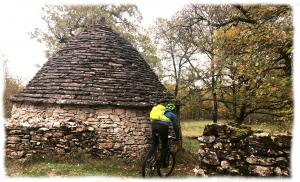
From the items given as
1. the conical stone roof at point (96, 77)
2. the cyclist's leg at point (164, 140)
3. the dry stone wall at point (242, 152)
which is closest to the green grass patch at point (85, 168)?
the cyclist's leg at point (164, 140)

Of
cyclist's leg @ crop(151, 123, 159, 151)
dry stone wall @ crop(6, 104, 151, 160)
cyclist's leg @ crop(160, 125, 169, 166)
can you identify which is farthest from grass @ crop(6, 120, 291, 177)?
cyclist's leg @ crop(151, 123, 159, 151)

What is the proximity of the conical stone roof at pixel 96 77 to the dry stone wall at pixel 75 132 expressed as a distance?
34 cm

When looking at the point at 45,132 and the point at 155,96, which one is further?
the point at 155,96

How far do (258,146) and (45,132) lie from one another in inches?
242

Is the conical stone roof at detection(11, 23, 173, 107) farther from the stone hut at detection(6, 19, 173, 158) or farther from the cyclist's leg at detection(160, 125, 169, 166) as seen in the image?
the cyclist's leg at detection(160, 125, 169, 166)

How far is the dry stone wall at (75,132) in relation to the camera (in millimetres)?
8992

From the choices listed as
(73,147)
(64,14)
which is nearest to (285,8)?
(73,147)

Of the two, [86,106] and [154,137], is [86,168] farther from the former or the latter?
[86,106]

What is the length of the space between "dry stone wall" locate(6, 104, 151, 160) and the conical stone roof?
13.6 inches

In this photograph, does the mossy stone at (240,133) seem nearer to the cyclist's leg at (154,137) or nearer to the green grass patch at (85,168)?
the cyclist's leg at (154,137)

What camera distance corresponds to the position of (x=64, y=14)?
82.2 feet

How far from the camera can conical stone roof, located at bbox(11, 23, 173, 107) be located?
34.0 ft

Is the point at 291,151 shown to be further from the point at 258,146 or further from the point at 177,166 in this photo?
the point at 177,166

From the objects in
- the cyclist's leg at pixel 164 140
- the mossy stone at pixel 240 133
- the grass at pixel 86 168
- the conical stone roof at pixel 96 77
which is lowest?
the grass at pixel 86 168
